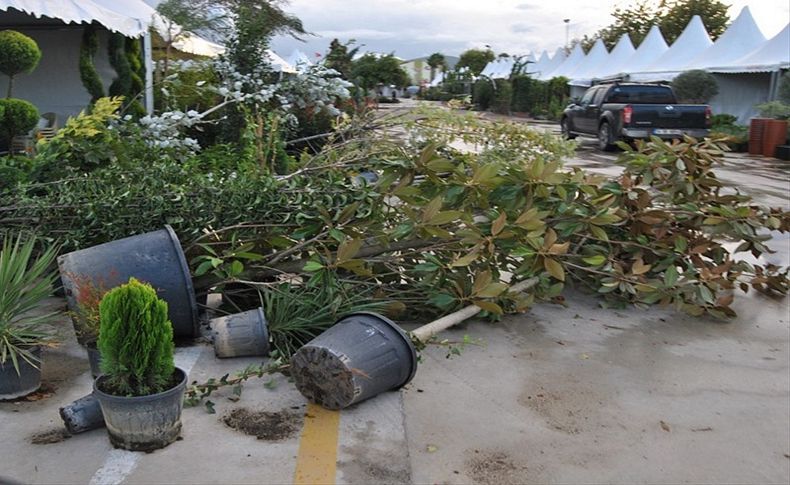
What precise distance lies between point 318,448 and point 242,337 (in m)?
1.18

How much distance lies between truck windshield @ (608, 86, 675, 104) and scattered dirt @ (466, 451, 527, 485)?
1877 centimetres

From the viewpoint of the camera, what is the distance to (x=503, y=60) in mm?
64062

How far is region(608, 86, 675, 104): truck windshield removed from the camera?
20500 mm

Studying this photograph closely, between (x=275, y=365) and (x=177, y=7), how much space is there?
13111 millimetres

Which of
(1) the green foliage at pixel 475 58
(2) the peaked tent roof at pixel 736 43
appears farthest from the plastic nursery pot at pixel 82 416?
(1) the green foliage at pixel 475 58

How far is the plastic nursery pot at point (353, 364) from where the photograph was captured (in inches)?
144

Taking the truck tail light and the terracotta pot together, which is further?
the terracotta pot

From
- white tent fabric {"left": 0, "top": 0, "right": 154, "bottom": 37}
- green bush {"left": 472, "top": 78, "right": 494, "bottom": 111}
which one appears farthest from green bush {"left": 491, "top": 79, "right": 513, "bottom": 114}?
white tent fabric {"left": 0, "top": 0, "right": 154, "bottom": 37}

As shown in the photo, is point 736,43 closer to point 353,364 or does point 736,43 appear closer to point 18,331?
point 353,364

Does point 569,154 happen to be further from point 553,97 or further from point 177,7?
point 553,97

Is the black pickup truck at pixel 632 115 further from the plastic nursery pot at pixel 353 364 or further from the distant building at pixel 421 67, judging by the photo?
the distant building at pixel 421 67

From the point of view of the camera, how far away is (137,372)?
3.06 meters

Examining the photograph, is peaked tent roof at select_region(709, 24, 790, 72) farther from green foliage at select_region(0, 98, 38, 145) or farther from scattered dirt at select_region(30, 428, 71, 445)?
scattered dirt at select_region(30, 428, 71, 445)

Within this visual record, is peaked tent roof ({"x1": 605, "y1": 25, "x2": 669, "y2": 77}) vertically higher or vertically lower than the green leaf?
higher
